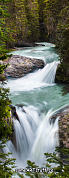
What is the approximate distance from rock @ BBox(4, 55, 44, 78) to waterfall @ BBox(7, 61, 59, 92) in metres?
0.45

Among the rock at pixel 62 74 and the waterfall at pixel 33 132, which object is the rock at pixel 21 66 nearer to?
the rock at pixel 62 74

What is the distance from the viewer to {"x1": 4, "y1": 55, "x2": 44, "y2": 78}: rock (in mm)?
13250

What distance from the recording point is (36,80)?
12.9m

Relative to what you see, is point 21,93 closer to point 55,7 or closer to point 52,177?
point 52,177

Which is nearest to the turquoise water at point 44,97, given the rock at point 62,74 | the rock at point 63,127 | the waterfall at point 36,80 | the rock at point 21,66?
the rock at point 62,74

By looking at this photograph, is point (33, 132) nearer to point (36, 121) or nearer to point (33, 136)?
point (33, 136)

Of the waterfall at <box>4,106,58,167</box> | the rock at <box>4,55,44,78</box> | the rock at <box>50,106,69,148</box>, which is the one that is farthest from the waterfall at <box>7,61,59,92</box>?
the rock at <box>50,106,69,148</box>

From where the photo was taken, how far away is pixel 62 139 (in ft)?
19.0

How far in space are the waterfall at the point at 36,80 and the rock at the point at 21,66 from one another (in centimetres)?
45

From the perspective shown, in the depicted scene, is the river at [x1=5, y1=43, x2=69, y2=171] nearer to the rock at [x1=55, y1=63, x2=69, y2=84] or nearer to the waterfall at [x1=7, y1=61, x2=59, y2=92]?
the waterfall at [x1=7, y1=61, x2=59, y2=92]

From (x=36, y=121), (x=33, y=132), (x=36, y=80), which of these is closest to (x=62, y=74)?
(x=36, y=80)

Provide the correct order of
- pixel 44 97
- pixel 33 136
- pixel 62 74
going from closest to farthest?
pixel 33 136, pixel 44 97, pixel 62 74

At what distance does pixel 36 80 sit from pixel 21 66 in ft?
6.19

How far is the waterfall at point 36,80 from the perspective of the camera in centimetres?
1183
